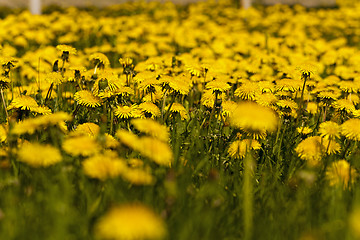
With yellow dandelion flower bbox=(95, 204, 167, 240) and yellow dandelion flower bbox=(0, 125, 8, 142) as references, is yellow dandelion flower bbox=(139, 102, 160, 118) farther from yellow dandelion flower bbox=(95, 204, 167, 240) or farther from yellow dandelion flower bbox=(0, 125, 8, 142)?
yellow dandelion flower bbox=(95, 204, 167, 240)

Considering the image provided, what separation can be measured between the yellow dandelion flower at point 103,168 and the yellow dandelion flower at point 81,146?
0.16ft

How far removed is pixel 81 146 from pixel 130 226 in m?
0.63

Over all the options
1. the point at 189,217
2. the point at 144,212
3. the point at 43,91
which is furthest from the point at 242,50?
the point at 144,212

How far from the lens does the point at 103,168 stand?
1522 millimetres

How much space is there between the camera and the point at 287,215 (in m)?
1.67

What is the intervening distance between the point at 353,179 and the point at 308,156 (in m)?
0.25

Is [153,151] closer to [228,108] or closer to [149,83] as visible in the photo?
[149,83]

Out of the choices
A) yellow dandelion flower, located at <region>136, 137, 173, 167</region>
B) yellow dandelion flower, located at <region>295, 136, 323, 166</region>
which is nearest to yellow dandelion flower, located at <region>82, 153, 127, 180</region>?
yellow dandelion flower, located at <region>136, 137, 173, 167</region>

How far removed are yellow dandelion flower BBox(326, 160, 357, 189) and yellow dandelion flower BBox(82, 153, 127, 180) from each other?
3.11 feet

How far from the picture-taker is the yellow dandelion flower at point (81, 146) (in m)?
1.61

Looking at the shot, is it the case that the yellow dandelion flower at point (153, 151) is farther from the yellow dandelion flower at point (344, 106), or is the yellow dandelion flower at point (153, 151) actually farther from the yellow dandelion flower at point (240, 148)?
the yellow dandelion flower at point (344, 106)

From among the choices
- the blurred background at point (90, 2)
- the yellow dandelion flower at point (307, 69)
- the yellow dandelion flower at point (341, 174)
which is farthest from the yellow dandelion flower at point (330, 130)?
the blurred background at point (90, 2)

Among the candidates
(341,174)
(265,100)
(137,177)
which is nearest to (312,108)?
(265,100)

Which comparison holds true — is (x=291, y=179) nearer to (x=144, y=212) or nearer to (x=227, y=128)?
(x=227, y=128)
